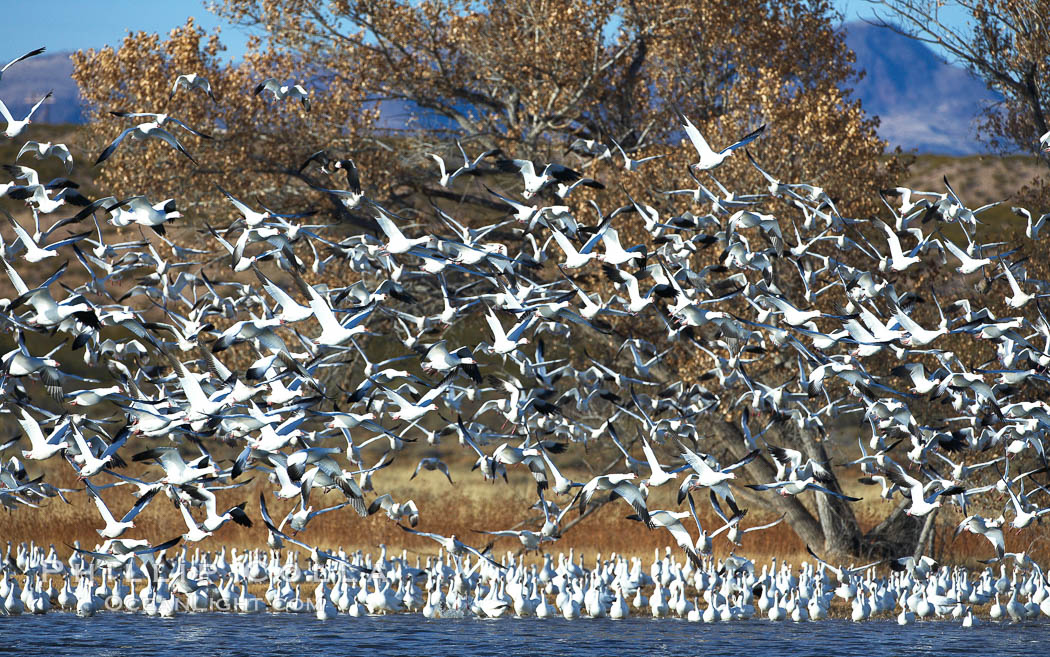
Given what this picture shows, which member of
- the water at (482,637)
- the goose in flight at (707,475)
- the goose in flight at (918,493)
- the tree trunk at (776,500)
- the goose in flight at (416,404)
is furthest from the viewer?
the tree trunk at (776,500)

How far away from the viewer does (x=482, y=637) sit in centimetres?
2231

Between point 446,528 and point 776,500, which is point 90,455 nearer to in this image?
point 446,528

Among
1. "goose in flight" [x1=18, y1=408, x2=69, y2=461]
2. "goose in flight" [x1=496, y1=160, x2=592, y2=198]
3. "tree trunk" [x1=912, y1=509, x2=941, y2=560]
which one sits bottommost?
"tree trunk" [x1=912, y1=509, x2=941, y2=560]

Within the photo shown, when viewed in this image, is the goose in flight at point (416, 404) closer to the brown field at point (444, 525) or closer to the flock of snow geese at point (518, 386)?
the flock of snow geese at point (518, 386)

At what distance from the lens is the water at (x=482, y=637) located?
2092 centimetres

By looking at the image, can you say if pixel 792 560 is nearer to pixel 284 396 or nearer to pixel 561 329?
pixel 561 329

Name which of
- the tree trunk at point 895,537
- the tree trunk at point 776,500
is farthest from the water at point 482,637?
the tree trunk at point 776,500

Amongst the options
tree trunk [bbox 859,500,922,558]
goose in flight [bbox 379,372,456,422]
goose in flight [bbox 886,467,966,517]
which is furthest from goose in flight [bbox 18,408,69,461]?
tree trunk [bbox 859,500,922,558]

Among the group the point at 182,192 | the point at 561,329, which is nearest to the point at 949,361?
the point at 561,329

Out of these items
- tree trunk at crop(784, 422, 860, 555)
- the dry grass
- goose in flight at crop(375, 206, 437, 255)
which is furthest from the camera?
the dry grass

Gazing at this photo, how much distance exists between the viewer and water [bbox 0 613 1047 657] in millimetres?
20922

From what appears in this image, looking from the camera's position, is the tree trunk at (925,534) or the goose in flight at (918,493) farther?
the tree trunk at (925,534)

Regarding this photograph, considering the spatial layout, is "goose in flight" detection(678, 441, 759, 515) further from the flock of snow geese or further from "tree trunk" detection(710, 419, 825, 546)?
"tree trunk" detection(710, 419, 825, 546)

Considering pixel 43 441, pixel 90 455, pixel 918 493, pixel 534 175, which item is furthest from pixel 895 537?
pixel 43 441
